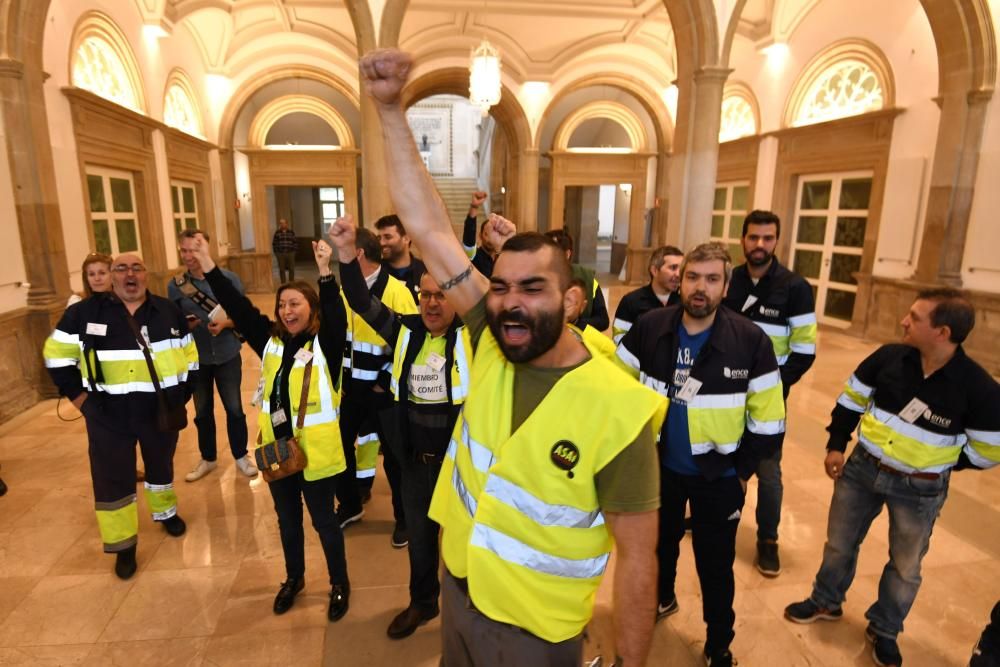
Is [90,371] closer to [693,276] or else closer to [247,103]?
[693,276]

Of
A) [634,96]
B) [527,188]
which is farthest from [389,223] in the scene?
[634,96]

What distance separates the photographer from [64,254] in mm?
6312

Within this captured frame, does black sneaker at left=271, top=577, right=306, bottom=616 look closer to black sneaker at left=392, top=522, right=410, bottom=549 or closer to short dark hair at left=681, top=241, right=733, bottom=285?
black sneaker at left=392, top=522, right=410, bottom=549

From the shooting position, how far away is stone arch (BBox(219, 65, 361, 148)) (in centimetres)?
1272

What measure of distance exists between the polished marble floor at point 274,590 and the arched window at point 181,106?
842 cm

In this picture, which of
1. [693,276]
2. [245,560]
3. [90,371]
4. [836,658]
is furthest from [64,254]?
[836,658]

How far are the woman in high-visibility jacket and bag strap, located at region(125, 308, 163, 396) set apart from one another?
2.44 ft

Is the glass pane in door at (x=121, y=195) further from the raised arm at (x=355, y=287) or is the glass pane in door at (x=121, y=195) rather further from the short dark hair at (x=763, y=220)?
the short dark hair at (x=763, y=220)

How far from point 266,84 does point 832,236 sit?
42.2ft

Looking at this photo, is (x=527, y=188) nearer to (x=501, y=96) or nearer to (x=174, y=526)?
(x=501, y=96)

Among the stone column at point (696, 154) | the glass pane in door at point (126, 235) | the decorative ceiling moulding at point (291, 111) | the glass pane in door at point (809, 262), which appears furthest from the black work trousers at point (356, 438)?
the decorative ceiling moulding at point (291, 111)

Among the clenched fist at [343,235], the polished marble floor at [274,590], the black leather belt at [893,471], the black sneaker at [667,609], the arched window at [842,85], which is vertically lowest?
the polished marble floor at [274,590]

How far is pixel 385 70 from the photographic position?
1359mm

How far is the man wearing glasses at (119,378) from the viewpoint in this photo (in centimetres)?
310
